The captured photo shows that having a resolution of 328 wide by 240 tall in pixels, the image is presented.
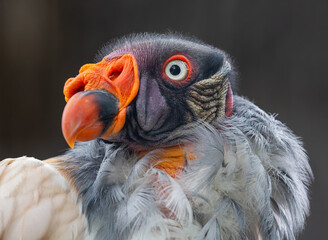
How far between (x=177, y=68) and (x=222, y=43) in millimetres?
2285

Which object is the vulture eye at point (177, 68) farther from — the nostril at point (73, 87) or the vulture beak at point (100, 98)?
the nostril at point (73, 87)

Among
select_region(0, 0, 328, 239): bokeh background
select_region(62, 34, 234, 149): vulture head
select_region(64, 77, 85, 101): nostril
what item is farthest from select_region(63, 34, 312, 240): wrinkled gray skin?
select_region(0, 0, 328, 239): bokeh background

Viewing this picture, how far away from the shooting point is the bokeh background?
3.48 metres

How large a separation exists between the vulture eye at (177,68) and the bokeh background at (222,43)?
2.12 metres

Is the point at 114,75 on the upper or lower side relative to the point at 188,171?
upper

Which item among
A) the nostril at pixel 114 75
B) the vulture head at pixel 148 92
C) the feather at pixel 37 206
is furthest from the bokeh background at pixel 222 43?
the feather at pixel 37 206

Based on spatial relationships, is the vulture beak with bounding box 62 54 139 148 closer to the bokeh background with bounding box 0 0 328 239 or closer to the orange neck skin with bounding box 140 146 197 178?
the orange neck skin with bounding box 140 146 197 178

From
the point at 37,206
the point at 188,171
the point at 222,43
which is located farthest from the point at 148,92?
the point at 222,43

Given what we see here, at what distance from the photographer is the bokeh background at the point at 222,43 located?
348 cm

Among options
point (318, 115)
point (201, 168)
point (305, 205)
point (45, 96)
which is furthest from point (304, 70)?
point (201, 168)

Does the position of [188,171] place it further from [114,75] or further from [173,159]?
[114,75]

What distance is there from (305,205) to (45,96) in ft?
9.00

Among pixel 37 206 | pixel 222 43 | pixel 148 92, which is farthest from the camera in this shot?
pixel 222 43

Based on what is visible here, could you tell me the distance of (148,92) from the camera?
130 centimetres
